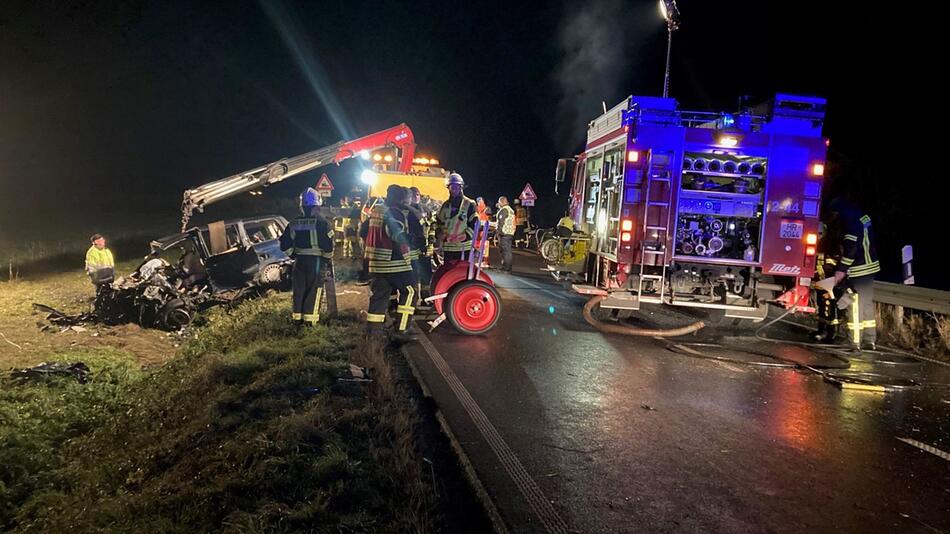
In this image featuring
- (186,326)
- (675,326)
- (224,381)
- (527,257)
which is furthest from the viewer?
(527,257)

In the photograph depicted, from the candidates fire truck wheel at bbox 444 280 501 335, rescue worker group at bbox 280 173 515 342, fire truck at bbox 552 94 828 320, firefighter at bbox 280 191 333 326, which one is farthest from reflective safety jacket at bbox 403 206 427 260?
fire truck at bbox 552 94 828 320

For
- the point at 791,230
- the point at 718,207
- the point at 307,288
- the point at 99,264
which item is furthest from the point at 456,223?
the point at 99,264

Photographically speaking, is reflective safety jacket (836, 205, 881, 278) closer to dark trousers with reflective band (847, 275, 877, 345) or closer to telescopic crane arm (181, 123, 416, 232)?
dark trousers with reflective band (847, 275, 877, 345)

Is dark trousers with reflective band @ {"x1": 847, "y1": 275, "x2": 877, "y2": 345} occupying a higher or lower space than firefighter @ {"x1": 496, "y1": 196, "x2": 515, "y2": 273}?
lower

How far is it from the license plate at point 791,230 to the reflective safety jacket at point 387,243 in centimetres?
453

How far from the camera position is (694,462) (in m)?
3.98

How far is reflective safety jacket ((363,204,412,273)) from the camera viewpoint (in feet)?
23.1

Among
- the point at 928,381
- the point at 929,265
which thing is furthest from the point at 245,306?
the point at 929,265

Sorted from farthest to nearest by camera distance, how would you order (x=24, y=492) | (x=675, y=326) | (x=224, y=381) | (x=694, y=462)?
(x=675, y=326) → (x=224, y=381) → (x=24, y=492) → (x=694, y=462)

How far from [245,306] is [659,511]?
8225 millimetres

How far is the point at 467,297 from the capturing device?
7.50 m

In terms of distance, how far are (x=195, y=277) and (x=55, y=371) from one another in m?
3.90

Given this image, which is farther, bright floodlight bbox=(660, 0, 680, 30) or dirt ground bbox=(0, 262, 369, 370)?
bright floodlight bbox=(660, 0, 680, 30)

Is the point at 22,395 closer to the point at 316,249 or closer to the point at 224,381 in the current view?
the point at 224,381
